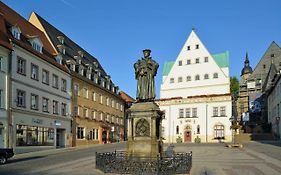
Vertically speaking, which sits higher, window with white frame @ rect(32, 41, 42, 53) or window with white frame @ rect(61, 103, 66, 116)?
window with white frame @ rect(32, 41, 42, 53)

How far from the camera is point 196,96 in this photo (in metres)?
62.5

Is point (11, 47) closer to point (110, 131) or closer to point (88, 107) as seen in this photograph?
point (88, 107)

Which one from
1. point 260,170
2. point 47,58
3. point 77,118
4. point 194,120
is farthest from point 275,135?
point 260,170

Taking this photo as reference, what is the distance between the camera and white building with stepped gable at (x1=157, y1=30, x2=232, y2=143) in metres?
60.3

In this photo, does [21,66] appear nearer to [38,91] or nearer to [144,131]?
[38,91]

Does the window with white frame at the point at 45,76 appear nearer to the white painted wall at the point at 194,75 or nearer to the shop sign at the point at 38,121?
the shop sign at the point at 38,121

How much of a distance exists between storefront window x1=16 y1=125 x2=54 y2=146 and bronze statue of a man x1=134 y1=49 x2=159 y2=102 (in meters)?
18.6

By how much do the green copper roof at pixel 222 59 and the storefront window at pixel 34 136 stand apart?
122 feet

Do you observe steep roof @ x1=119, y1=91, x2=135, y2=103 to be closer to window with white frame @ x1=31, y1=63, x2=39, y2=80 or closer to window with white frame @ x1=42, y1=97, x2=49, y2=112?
window with white frame @ x1=42, y1=97, x2=49, y2=112

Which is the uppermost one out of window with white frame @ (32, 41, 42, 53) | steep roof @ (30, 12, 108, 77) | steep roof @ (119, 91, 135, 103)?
steep roof @ (30, 12, 108, 77)

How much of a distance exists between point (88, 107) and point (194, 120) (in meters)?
21.3

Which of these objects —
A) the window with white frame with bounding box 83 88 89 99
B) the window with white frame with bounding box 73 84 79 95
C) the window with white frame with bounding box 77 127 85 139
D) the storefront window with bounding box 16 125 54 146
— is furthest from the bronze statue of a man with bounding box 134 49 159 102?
the window with white frame with bounding box 83 88 89 99

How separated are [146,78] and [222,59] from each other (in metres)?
51.6

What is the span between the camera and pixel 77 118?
45.6m
